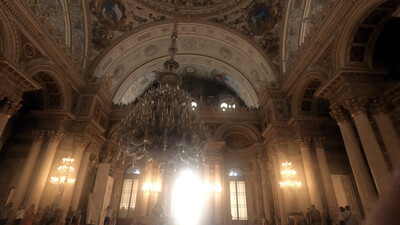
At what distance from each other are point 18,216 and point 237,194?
11.4 meters

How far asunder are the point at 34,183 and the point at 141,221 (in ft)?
18.4

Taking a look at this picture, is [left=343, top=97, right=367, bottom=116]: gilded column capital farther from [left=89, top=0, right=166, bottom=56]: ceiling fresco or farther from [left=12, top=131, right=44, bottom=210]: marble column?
[left=12, top=131, right=44, bottom=210]: marble column

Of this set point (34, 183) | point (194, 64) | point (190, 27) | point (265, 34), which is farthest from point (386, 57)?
point (34, 183)

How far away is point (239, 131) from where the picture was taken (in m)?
15.5

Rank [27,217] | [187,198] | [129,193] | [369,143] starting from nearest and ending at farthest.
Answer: [369,143]
[27,217]
[187,198]
[129,193]

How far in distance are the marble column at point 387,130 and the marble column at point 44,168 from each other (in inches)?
522

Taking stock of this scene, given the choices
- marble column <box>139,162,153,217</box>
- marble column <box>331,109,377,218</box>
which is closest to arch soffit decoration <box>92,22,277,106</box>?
marble column <box>139,162,153,217</box>

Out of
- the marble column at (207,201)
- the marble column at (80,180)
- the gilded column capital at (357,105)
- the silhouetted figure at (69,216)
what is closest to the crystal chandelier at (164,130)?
the silhouetted figure at (69,216)

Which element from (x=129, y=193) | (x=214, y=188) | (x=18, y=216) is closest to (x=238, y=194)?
(x=214, y=188)

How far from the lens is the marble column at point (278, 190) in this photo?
10844 mm

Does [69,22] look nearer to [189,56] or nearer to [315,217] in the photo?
[189,56]

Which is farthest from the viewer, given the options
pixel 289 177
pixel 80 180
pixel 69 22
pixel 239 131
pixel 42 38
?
pixel 239 131

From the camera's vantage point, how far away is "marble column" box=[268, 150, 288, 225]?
1084 centimetres

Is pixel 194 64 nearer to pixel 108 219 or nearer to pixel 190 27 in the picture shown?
pixel 190 27
